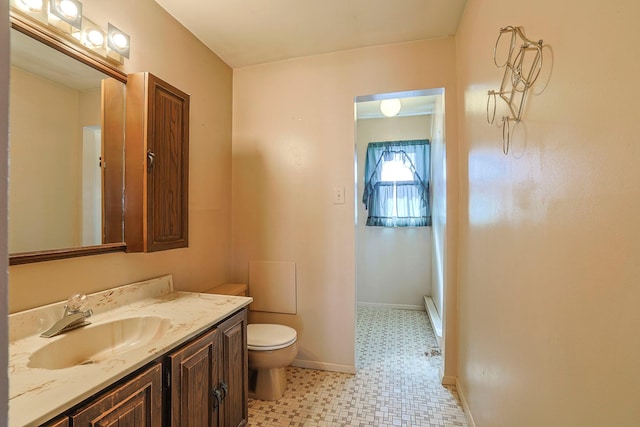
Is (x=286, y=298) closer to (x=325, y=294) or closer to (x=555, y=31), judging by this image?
(x=325, y=294)

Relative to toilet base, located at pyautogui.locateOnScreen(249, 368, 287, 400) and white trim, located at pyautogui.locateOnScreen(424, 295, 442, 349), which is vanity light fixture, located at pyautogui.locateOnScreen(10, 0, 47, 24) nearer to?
toilet base, located at pyautogui.locateOnScreen(249, 368, 287, 400)

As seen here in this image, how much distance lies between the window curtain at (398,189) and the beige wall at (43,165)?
295 centimetres

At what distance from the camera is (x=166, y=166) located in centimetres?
149

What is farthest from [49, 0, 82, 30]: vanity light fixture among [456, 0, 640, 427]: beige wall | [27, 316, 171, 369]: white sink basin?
[456, 0, 640, 427]: beige wall

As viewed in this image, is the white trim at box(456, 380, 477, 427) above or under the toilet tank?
under

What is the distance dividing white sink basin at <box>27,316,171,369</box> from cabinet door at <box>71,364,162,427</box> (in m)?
0.20

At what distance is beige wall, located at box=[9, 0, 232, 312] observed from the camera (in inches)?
46.6

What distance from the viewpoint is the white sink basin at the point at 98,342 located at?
3.30 feet

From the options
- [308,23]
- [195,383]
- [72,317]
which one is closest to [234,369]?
[195,383]

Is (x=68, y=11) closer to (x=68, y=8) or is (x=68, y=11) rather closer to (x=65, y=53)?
(x=68, y=8)

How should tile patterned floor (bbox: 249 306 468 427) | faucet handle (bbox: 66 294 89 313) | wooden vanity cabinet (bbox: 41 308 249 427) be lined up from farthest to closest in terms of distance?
tile patterned floor (bbox: 249 306 468 427) → faucet handle (bbox: 66 294 89 313) → wooden vanity cabinet (bbox: 41 308 249 427)

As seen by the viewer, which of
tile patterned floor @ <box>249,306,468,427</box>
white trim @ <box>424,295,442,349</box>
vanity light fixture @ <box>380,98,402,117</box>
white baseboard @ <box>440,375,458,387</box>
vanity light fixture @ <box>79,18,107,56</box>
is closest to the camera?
vanity light fixture @ <box>79,18,107,56</box>

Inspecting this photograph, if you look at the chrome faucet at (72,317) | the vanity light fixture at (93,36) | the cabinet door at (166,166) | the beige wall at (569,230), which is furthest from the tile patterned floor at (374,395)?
the vanity light fixture at (93,36)

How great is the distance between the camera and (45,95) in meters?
1.15
